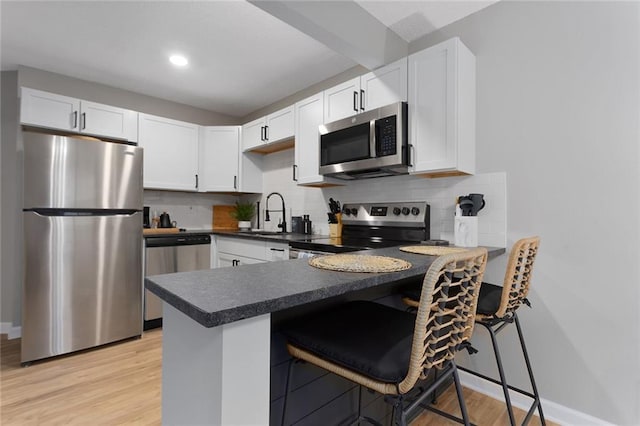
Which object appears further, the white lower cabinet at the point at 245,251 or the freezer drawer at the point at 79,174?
the white lower cabinet at the point at 245,251

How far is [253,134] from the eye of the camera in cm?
361

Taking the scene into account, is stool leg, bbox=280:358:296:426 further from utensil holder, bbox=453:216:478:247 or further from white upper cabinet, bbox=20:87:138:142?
white upper cabinet, bbox=20:87:138:142

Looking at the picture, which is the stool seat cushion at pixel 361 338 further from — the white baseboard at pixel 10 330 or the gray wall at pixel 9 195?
the gray wall at pixel 9 195

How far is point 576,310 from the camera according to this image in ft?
5.65

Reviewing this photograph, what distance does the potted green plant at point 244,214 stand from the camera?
157 inches

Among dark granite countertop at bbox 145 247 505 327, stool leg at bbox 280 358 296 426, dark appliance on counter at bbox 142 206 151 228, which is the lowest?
stool leg at bbox 280 358 296 426

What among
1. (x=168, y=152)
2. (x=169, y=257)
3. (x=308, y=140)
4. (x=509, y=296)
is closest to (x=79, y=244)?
(x=169, y=257)

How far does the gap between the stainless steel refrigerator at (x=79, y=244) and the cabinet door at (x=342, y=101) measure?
1.76 meters

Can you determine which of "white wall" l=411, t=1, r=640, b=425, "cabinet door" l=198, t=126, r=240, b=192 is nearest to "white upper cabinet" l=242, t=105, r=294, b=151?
"cabinet door" l=198, t=126, r=240, b=192

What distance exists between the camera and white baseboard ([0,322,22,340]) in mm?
2965

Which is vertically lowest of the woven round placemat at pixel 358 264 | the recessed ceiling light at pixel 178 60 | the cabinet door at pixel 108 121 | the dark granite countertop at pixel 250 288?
the dark granite countertop at pixel 250 288

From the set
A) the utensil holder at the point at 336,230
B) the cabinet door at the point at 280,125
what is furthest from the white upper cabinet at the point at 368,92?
the utensil holder at the point at 336,230

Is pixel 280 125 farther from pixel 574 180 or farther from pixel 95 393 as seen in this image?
pixel 95 393

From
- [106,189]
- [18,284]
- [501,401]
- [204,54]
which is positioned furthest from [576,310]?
[18,284]
